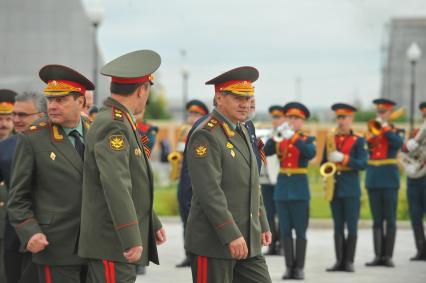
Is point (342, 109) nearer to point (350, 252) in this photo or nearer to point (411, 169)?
point (411, 169)

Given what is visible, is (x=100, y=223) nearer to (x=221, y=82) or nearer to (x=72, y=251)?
(x=72, y=251)

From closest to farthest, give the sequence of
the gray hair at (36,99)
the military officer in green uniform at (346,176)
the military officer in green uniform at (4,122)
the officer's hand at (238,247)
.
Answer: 1. the officer's hand at (238,247)
2. the gray hair at (36,99)
3. the military officer in green uniform at (4,122)
4. the military officer in green uniform at (346,176)

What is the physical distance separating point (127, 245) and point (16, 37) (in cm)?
3499

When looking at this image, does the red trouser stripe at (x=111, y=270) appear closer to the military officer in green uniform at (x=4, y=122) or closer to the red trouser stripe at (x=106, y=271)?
the red trouser stripe at (x=106, y=271)

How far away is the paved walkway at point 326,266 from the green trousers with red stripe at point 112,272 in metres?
5.87

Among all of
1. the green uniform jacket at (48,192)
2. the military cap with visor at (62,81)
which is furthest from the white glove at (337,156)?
the green uniform jacket at (48,192)

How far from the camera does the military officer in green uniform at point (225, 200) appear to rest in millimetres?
6792

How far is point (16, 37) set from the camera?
3997 cm

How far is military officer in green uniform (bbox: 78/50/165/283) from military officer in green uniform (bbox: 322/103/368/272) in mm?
6581

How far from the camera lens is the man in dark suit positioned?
7.91 meters

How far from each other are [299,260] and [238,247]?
18.7ft

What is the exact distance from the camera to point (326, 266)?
531 inches

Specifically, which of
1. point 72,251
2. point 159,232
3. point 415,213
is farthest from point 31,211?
point 415,213

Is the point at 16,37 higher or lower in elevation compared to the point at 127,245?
higher
